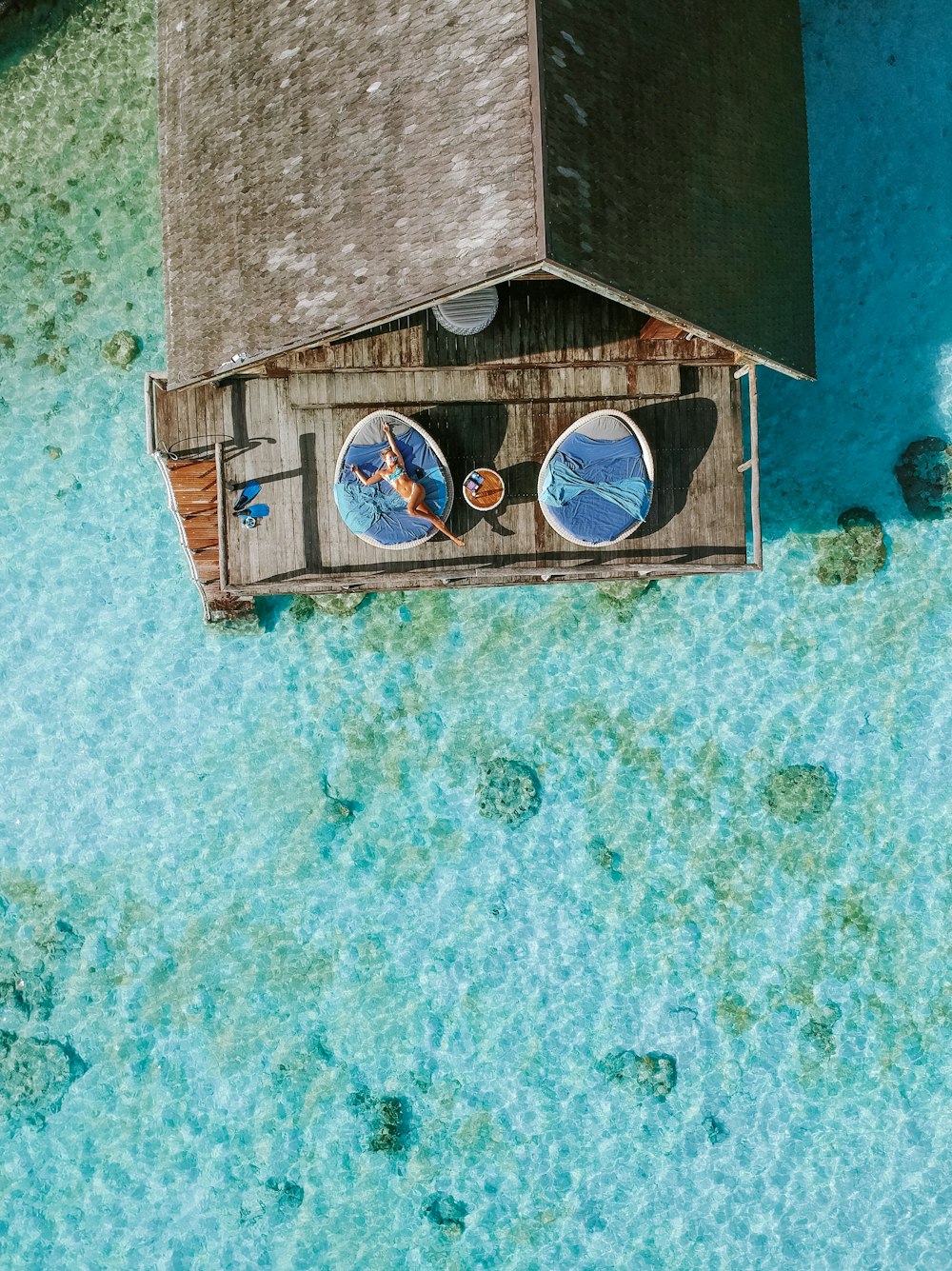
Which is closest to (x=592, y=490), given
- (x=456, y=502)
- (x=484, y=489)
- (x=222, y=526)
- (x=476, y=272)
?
(x=484, y=489)

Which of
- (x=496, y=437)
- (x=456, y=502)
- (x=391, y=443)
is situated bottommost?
(x=456, y=502)

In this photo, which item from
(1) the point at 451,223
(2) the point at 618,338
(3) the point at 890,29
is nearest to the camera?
(1) the point at 451,223

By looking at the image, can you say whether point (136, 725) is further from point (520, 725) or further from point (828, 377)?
point (828, 377)

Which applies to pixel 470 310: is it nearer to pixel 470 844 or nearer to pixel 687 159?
pixel 687 159

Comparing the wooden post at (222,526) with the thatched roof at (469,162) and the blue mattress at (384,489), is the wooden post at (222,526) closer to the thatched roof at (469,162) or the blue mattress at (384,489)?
the thatched roof at (469,162)

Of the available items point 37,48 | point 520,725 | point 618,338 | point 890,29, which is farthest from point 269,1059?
point 890,29

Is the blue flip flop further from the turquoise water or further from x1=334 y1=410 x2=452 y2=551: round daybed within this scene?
the turquoise water
